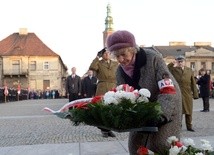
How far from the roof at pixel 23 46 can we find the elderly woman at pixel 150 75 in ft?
264

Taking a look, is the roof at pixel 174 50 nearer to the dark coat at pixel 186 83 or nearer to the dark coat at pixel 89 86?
the dark coat at pixel 89 86

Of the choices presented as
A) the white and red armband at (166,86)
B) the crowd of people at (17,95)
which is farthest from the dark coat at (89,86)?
the crowd of people at (17,95)

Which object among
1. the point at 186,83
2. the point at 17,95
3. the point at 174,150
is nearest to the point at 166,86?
the point at 174,150

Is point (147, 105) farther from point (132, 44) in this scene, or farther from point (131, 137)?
point (131, 137)

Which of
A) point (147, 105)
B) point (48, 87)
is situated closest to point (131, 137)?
point (147, 105)

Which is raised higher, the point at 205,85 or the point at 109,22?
the point at 109,22

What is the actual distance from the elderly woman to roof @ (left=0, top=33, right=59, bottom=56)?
8050 cm

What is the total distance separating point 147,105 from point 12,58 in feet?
267

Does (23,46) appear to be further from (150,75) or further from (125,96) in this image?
(125,96)

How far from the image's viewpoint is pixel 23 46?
84.4 meters

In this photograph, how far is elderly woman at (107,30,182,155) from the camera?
11.0ft

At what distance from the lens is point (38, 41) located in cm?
8662

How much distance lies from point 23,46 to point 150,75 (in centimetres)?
8275

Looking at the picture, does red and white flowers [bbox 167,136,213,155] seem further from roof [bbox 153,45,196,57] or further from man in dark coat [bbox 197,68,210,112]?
roof [bbox 153,45,196,57]
